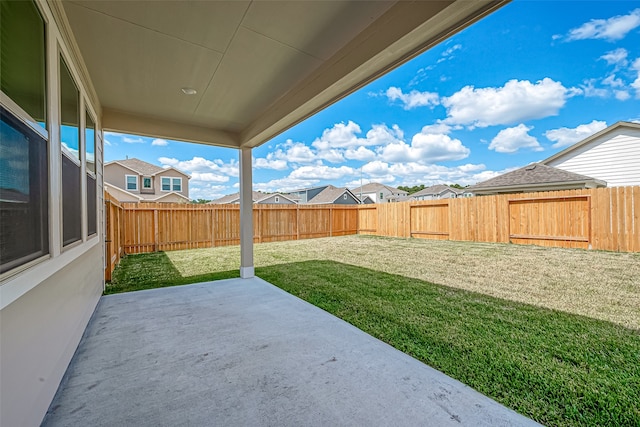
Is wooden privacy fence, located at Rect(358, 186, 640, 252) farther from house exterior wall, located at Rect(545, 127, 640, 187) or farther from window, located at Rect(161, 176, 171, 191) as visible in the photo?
window, located at Rect(161, 176, 171, 191)

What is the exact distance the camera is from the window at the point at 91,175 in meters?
2.97

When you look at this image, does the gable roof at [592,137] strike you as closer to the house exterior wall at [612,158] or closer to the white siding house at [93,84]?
the house exterior wall at [612,158]

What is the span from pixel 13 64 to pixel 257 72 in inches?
76.5

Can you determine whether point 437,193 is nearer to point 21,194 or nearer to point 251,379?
point 251,379

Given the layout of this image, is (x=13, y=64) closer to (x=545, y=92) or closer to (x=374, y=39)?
(x=374, y=39)

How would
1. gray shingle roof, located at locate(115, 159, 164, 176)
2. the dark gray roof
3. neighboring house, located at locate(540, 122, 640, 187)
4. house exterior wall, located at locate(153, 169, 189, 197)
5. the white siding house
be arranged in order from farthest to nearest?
house exterior wall, located at locate(153, 169, 189, 197) → gray shingle roof, located at locate(115, 159, 164, 176) → the dark gray roof → neighboring house, located at locate(540, 122, 640, 187) → the white siding house

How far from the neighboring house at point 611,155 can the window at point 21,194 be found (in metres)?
14.9

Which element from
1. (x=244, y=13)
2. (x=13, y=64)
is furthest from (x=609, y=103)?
(x=13, y=64)

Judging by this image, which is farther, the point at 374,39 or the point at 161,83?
the point at 161,83

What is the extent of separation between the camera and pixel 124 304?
3.55 m

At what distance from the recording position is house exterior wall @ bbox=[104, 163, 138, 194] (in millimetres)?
16094

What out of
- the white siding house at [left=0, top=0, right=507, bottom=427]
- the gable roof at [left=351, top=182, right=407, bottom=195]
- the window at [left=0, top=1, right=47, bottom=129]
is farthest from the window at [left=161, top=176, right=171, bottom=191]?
the gable roof at [left=351, top=182, right=407, bottom=195]

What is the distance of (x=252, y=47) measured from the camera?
95.9 inches

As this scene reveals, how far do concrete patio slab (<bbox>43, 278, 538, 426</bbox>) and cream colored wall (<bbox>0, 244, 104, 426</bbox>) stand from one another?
17 cm
